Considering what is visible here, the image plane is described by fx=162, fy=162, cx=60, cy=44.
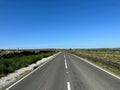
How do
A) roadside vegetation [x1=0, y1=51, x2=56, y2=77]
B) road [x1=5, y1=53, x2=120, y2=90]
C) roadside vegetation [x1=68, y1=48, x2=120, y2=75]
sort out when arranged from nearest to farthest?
1. road [x1=5, y1=53, x2=120, y2=90]
2. roadside vegetation [x1=0, y1=51, x2=56, y2=77]
3. roadside vegetation [x1=68, y1=48, x2=120, y2=75]

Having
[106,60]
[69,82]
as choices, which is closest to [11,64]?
[106,60]

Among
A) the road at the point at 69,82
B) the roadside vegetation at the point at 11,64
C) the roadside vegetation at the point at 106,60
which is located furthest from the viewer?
the roadside vegetation at the point at 106,60

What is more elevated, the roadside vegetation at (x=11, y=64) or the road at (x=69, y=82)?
the roadside vegetation at (x=11, y=64)

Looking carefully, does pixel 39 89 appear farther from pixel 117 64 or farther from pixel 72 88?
pixel 117 64

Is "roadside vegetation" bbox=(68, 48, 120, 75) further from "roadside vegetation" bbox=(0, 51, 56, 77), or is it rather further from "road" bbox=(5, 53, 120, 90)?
"roadside vegetation" bbox=(0, 51, 56, 77)

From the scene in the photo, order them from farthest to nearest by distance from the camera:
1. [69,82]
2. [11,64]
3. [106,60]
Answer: [106,60] → [11,64] → [69,82]

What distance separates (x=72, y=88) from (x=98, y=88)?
1375mm

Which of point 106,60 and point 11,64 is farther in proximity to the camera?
point 106,60

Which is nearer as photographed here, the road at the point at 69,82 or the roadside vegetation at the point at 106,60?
the road at the point at 69,82

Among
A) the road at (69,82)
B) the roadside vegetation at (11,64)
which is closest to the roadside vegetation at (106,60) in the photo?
the road at (69,82)

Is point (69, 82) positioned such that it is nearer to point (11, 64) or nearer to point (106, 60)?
point (106, 60)

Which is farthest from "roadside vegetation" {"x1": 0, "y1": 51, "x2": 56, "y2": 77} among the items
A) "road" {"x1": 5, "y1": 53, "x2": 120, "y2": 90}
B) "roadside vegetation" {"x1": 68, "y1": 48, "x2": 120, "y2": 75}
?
"roadside vegetation" {"x1": 68, "y1": 48, "x2": 120, "y2": 75}

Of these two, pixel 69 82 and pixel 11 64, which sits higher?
pixel 11 64

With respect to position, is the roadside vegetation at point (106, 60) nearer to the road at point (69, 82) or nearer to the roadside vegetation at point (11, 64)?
the road at point (69, 82)
